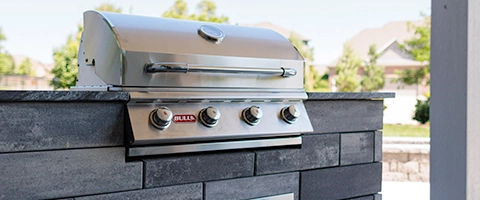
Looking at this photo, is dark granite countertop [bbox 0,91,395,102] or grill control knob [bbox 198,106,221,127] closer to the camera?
dark granite countertop [bbox 0,91,395,102]

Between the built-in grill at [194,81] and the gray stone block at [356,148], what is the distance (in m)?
0.24

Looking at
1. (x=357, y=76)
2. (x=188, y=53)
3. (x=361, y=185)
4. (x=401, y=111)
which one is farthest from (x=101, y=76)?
(x=357, y=76)

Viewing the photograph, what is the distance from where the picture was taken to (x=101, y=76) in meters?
1.51

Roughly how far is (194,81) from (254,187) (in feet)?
1.39

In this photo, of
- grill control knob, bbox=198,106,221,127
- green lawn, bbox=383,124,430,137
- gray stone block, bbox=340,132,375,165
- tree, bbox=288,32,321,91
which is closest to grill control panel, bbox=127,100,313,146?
grill control knob, bbox=198,106,221,127

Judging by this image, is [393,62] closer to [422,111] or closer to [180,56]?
[422,111]

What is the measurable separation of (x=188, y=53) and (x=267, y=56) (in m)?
0.33

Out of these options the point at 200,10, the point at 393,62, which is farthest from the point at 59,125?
the point at 393,62

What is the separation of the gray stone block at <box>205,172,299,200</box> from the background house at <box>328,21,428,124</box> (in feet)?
30.1

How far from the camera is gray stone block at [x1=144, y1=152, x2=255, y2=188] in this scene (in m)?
1.35

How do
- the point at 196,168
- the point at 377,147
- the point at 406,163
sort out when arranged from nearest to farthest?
1. the point at 196,168
2. the point at 377,147
3. the point at 406,163

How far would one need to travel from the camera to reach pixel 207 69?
1473 millimetres

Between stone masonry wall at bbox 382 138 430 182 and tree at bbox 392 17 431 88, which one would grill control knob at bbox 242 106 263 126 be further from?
tree at bbox 392 17 431 88

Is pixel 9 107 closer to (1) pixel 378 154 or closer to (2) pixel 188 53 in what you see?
(2) pixel 188 53
